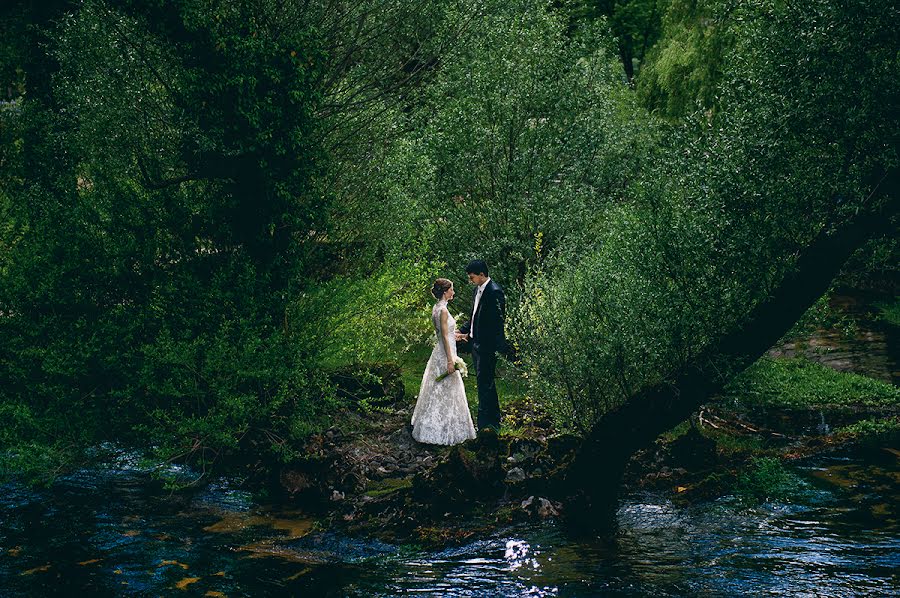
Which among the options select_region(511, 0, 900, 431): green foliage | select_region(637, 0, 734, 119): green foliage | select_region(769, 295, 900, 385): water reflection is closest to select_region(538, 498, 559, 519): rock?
select_region(511, 0, 900, 431): green foliage

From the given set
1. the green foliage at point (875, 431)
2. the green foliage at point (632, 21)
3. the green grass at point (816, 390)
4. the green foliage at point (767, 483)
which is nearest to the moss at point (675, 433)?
the green grass at point (816, 390)

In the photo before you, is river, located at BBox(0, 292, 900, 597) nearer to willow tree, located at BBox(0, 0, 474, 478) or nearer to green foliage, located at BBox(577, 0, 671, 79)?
willow tree, located at BBox(0, 0, 474, 478)

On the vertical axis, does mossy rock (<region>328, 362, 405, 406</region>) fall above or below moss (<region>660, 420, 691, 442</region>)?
above

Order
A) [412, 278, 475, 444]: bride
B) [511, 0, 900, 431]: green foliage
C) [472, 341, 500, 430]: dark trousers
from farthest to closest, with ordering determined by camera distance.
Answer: [412, 278, 475, 444]: bride → [472, 341, 500, 430]: dark trousers → [511, 0, 900, 431]: green foliage

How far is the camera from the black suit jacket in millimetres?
16484

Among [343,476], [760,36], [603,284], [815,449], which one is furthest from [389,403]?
[760,36]

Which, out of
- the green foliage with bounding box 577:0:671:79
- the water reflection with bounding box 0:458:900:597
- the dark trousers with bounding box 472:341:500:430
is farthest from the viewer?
the green foliage with bounding box 577:0:671:79

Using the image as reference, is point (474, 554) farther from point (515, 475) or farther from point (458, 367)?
point (458, 367)

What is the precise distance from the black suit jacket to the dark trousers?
0.47ft

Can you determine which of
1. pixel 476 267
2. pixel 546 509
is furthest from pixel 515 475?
pixel 476 267

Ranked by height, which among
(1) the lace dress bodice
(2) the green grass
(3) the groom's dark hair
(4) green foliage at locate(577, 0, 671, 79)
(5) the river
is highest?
(4) green foliage at locate(577, 0, 671, 79)

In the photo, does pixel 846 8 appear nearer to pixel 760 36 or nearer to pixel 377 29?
pixel 760 36

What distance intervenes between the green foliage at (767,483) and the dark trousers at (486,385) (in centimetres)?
447

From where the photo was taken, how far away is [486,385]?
17.2 meters
